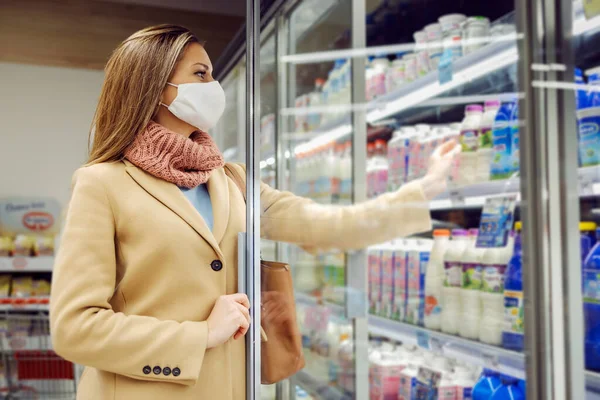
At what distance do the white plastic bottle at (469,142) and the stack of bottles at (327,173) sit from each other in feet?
1.15

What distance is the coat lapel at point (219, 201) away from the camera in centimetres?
116

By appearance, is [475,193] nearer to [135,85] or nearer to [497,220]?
[497,220]

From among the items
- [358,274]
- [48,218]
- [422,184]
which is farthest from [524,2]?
[48,218]

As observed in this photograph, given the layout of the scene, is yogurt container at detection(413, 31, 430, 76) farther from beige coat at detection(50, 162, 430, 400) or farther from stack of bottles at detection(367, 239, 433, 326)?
beige coat at detection(50, 162, 430, 400)

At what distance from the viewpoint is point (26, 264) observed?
3977 millimetres

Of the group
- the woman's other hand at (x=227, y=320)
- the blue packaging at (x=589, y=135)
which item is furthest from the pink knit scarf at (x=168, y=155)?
the blue packaging at (x=589, y=135)

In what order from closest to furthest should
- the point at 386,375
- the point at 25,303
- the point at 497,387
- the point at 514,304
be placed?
1. the point at 514,304
2. the point at 497,387
3. the point at 386,375
4. the point at 25,303

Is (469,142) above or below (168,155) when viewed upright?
above

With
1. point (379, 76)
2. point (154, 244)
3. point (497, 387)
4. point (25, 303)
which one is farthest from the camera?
point (25, 303)

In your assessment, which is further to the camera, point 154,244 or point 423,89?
point 423,89

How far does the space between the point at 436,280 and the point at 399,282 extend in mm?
133

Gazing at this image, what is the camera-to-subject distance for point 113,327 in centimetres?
108

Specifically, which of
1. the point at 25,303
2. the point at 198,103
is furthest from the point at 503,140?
the point at 25,303

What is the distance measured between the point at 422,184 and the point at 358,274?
40cm
